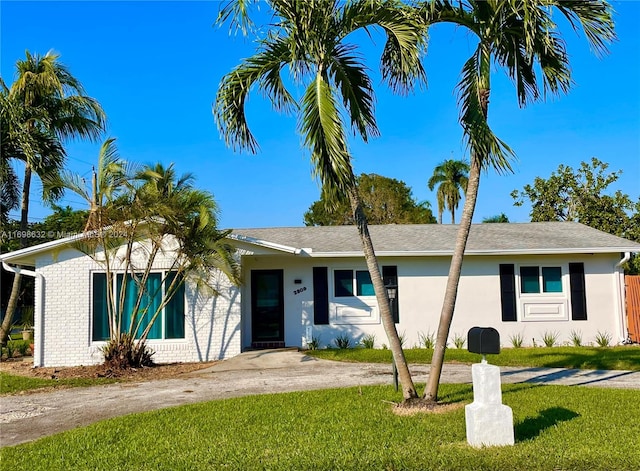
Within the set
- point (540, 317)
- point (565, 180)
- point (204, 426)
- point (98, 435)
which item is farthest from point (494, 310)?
point (565, 180)

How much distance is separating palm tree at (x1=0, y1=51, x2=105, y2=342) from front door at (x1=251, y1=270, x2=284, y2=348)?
6.49 m

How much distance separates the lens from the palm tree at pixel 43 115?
1591 centimetres

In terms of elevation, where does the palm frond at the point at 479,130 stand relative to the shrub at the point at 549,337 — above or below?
above

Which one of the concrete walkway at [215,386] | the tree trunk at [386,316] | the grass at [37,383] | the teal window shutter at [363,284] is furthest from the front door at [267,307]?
the tree trunk at [386,316]

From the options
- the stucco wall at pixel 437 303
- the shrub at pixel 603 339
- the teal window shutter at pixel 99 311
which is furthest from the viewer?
the stucco wall at pixel 437 303

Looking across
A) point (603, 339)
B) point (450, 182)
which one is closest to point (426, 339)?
point (603, 339)

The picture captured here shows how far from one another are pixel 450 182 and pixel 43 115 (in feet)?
90.4

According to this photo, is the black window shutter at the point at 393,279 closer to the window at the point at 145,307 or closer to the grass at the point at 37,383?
the window at the point at 145,307

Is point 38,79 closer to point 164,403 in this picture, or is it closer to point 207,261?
point 207,261

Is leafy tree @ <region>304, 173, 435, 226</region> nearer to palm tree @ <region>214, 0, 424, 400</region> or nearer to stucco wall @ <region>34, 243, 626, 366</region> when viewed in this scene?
stucco wall @ <region>34, 243, 626, 366</region>

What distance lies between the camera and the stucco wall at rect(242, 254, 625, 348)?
1539 cm

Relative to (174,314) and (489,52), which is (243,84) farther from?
(174,314)

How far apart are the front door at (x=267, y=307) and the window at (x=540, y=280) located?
6689 mm

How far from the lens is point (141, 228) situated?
41.9 ft
